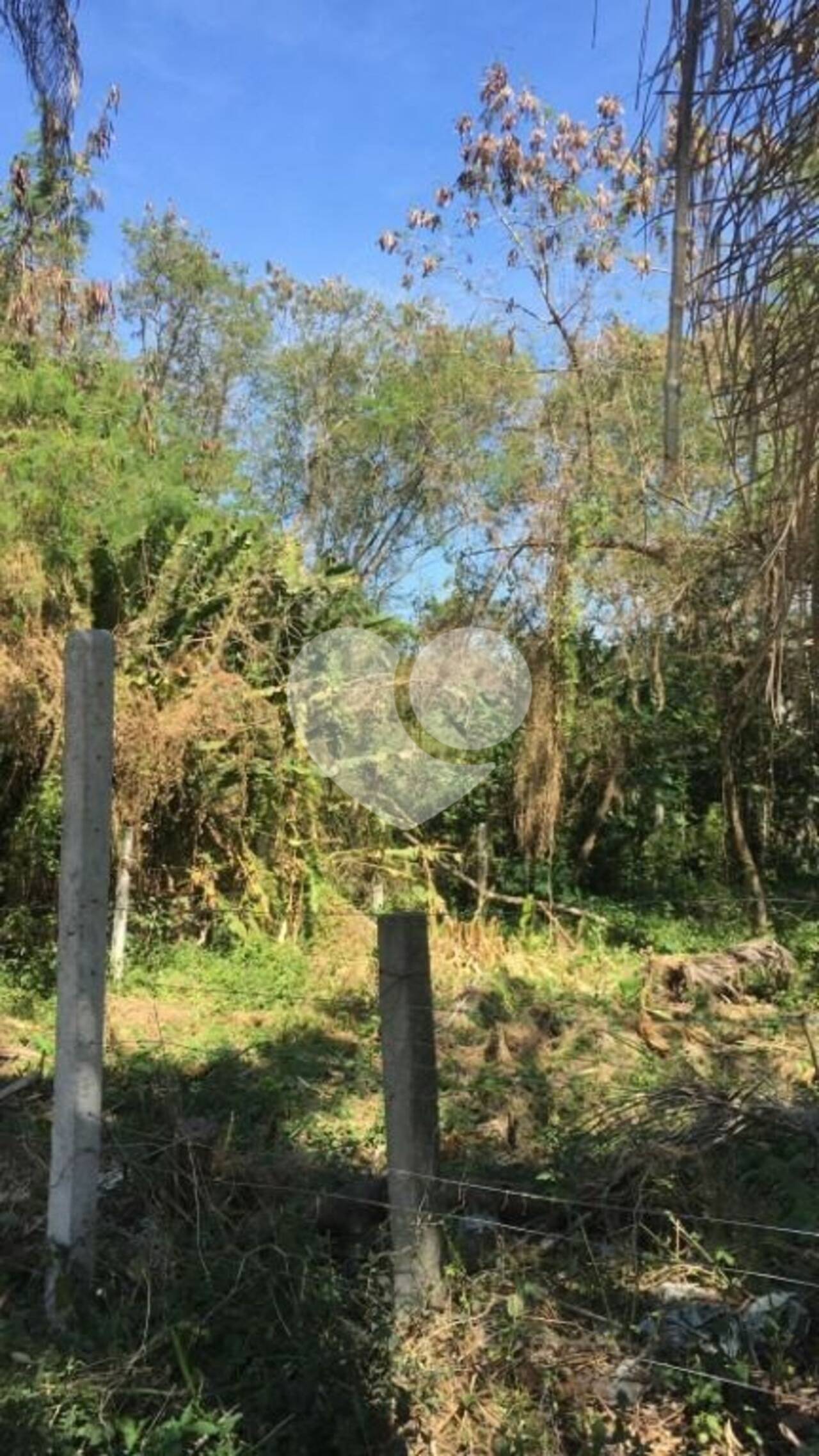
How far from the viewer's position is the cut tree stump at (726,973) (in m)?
7.56

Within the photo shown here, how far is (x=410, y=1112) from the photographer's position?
297 cm

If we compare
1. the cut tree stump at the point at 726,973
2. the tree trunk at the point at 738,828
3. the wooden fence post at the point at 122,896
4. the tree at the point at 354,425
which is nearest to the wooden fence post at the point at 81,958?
the cut tree stump at the point at 726,973

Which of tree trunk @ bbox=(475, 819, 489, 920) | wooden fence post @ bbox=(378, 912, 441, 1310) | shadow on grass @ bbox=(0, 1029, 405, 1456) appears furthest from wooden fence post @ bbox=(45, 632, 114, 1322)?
tree trunk @ bbox=(475, 819, 489, 920)

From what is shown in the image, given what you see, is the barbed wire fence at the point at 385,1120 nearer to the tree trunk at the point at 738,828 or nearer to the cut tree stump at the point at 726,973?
the cut tree stump at the point at 726,973

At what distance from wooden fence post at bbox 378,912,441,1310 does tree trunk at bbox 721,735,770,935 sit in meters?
8.70

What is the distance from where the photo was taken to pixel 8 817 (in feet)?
31.6

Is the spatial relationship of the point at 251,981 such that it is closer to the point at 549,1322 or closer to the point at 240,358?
the point at 549,1322

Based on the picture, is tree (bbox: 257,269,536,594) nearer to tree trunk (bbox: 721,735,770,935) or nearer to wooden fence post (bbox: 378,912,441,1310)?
tree trunk (bbox: 721,735,770,935)

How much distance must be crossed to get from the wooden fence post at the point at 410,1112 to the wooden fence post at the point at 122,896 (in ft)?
19.6

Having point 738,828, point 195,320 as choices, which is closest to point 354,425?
point 195,320

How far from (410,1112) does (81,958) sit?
0.96 meters

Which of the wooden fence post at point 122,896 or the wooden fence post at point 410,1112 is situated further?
the wooden fence post at point 122,896

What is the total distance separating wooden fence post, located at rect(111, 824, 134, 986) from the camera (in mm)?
8672

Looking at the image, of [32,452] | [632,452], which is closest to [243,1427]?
[32,452]
